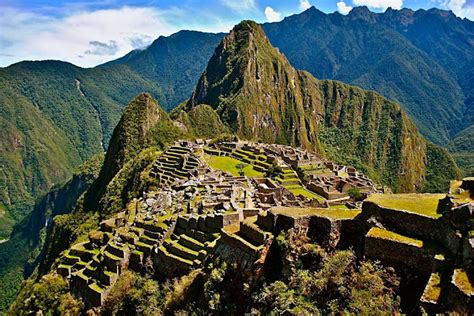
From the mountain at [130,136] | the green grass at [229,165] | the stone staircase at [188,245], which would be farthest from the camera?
the mountain at [130,136]

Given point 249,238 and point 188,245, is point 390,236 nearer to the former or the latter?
point 249,238

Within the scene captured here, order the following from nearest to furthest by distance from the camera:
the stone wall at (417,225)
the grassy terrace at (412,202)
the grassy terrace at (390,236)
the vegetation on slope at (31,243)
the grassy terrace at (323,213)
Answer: the stone wall at (417,225), the grassy terrace at (390,236), the grassy terrace at (412,202), the grassy terrace at (323,213), the vegetation on slope at (31,243)

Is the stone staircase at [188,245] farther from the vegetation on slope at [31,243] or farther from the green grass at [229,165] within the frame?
the vegetation on slope at [31,243]

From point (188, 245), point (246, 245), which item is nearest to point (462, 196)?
point (246, 245)

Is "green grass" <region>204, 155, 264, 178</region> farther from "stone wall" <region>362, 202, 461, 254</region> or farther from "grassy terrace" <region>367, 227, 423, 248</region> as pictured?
"grassy terrace" <region>367, 227, 423, 248</region>

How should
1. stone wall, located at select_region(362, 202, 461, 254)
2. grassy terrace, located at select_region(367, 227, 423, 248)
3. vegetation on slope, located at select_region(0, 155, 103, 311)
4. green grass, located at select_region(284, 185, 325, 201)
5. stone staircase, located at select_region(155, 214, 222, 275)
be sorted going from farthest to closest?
1. vegetation on slope, located at select_region(0, 155, 103, 311)
2. green grass, located at select_region(284, 185, 325, 201)
3. stone staircase, located at select_region(155, 214, 222, 275)
4. grassy terrace, located at select_region(367, 227, 423, 248)
5. stone wall, located at select_region(362, 202, 461, 254)

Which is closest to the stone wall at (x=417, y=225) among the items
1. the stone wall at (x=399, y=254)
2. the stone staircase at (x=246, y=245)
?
the stone wall at (x=399, y=254)

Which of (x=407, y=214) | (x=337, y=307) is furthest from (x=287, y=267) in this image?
(x=407, y=214)

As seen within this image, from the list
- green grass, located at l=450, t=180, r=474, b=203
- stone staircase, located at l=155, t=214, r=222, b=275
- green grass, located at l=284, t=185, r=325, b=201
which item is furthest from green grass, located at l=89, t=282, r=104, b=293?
green grass, located at l=284, t=185, r=325, b=201
